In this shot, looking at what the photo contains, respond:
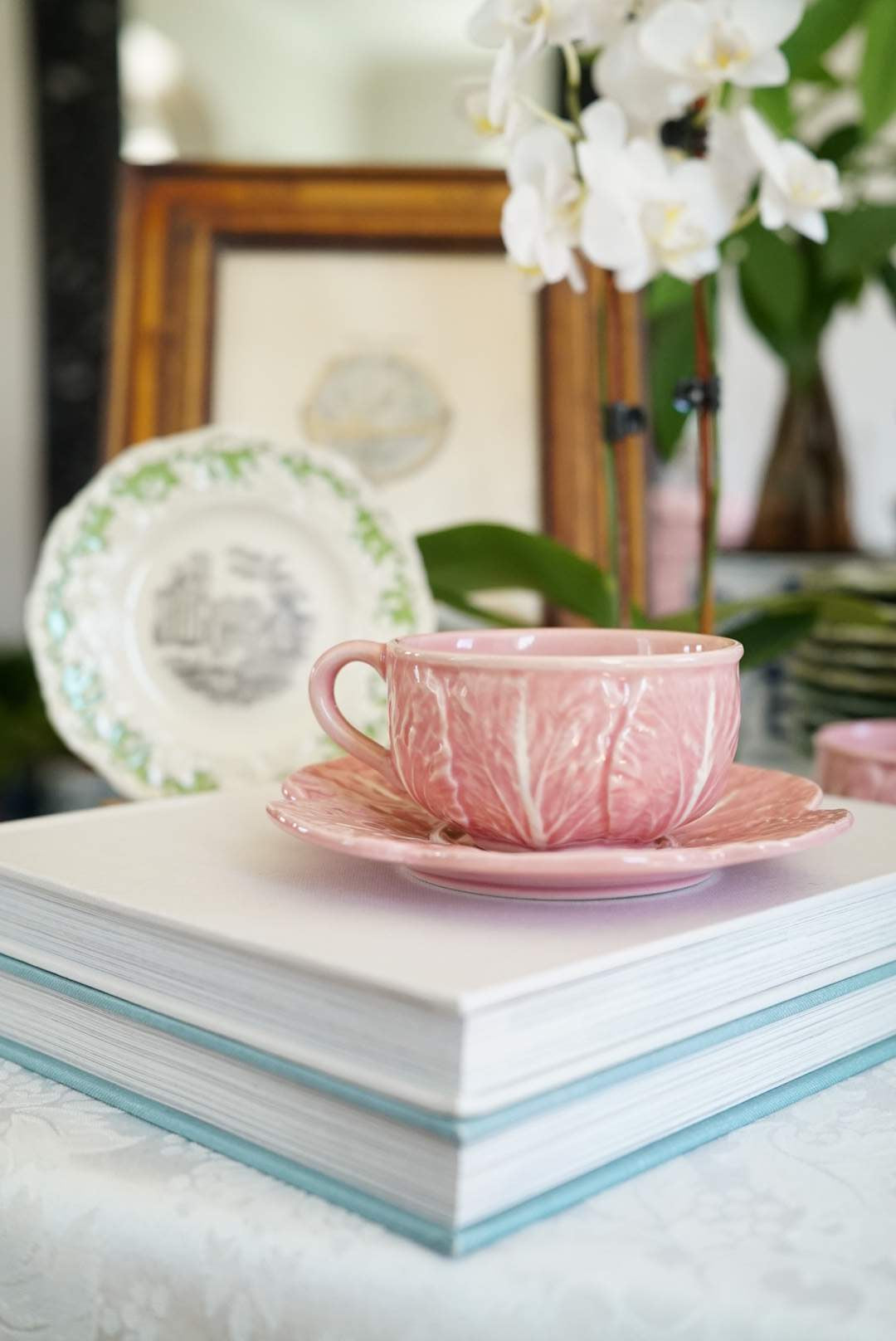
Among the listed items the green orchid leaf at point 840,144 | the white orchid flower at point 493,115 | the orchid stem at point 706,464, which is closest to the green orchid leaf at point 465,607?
the orchid stem at point 706,464

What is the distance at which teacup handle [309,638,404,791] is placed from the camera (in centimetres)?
37

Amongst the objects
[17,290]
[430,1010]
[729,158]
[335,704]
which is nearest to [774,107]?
[729,158]

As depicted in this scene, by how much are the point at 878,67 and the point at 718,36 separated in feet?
0.85

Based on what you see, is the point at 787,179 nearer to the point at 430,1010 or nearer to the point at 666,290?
the point at 666,290

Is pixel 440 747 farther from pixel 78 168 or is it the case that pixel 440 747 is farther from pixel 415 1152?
pixel 78 168

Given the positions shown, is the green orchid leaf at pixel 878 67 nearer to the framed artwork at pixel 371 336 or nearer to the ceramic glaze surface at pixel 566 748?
the framed artwork at pixel 371 336

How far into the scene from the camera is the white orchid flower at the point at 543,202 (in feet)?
1.54

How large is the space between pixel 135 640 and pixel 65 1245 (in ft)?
1.04

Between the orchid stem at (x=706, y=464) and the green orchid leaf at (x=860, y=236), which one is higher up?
the green orchid leaf at (x=860, y=236)

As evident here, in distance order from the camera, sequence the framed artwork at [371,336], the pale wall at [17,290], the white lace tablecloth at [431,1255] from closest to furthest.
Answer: the white lace tablecloth at [431,1255], the framed artwork at [371,336], the pale wall at [17,290]

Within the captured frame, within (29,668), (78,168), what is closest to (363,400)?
(29,668)

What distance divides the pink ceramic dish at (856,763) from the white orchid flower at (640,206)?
0.61 feet

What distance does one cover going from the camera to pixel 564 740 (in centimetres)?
31

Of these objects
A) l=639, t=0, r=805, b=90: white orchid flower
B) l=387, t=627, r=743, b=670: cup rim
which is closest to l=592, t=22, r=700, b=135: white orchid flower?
l=639, t=0, r=805, b=90: white orchid flower
